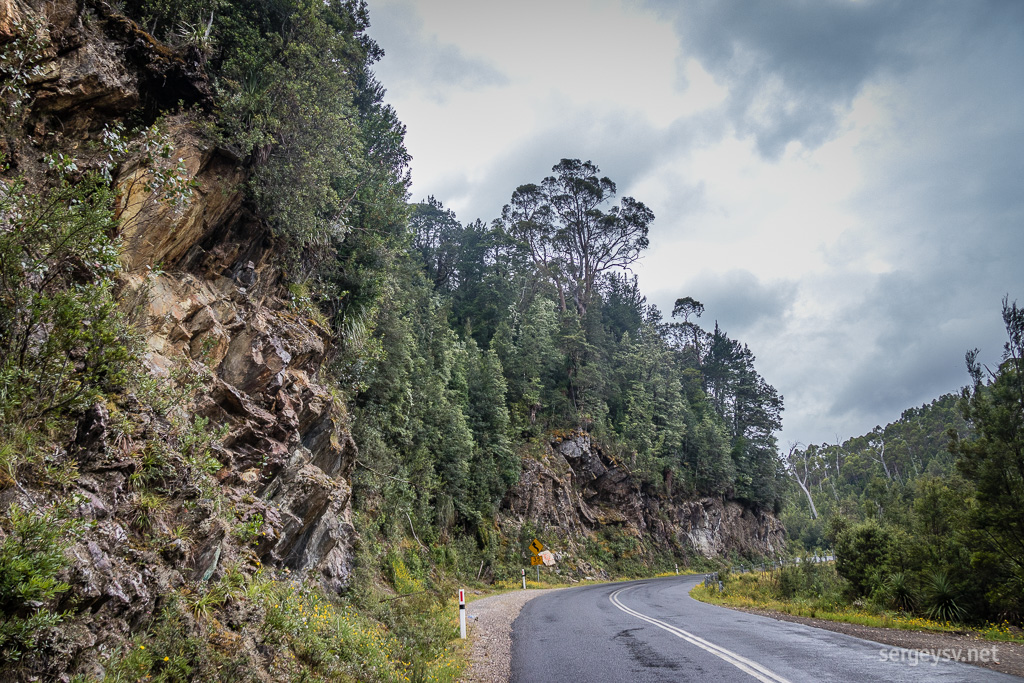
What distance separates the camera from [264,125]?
37.1ft

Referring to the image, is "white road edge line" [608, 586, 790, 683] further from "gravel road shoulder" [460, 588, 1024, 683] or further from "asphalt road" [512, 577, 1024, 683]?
"gravel road shoulder" [460, 588, 1024, 683]

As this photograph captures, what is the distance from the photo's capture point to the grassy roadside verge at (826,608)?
399 inches

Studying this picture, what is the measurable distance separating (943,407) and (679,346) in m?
58.4

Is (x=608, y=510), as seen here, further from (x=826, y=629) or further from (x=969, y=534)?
(x=826, y=629)

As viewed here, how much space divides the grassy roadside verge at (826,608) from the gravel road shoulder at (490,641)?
26.1 feet

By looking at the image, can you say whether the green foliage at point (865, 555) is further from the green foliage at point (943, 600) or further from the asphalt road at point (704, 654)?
the asphalt road at point (704, 654)

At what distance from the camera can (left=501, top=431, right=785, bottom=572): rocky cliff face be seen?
1254 inches

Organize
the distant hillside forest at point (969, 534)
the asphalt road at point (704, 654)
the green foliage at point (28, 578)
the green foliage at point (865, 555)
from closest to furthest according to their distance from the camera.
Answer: the green foliage at point (28, 578)
the asphalt road at point (704, 654)
the distant hillside forest at point (969, 534)
the green foliage at point (865, 555)

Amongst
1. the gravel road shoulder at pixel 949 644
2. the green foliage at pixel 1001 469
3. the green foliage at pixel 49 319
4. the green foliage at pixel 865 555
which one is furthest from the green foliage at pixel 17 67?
the green foliage at pixel 865 555

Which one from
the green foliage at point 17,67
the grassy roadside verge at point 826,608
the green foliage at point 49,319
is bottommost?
the grassy roadside verge at point 826,608

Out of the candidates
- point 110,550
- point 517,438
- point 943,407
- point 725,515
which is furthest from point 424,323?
point 943,407

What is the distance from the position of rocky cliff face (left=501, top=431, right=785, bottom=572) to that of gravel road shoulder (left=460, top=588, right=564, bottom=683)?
1447 cm

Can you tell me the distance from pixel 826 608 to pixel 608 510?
80.6ft
